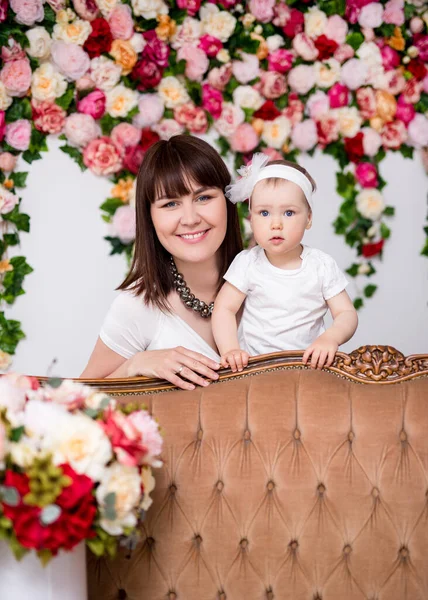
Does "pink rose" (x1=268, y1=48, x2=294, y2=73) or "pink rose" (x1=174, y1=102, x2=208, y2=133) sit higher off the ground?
"pink rose" (x1=268, y1=48, x2=294, y2=73)

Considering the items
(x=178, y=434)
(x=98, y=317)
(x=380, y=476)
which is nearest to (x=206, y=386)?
(x=178, y=434)

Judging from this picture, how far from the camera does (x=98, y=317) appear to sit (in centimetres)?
388

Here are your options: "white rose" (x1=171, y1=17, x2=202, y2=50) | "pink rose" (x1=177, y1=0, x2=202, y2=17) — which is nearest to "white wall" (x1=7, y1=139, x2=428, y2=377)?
"white rose" (x1=171, y1=17, x2=202, y2=50)

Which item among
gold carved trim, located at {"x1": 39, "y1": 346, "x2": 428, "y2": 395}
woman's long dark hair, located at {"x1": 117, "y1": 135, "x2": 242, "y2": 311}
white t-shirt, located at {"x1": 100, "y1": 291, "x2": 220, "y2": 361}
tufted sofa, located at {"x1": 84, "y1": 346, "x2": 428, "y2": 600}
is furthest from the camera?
white t-shirt, located at {"x1": 100, "y1": 291, "x2": 220, "y2": 361}

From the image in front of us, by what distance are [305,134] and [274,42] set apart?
515 millimetres

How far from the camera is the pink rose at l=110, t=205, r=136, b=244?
3.76m

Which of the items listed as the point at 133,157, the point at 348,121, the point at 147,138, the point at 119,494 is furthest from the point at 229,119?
the point at 119,494

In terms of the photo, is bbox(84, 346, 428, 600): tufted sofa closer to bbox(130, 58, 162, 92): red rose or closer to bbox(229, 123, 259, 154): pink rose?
bbox(229, 123, 259, 154): pink rose

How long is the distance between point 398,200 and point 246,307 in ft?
6.90

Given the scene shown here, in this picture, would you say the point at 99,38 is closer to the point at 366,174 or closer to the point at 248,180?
the point at 366,174

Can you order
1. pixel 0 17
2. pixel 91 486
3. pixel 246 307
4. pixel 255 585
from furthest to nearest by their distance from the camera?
pixel 0 17 → pixel 246 307 → pixel 255 585 → pixel 91 486

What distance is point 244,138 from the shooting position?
3805mm

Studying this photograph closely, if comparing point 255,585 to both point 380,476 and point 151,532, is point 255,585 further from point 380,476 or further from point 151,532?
point 380,476

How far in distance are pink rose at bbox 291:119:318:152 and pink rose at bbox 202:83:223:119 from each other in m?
0.42
